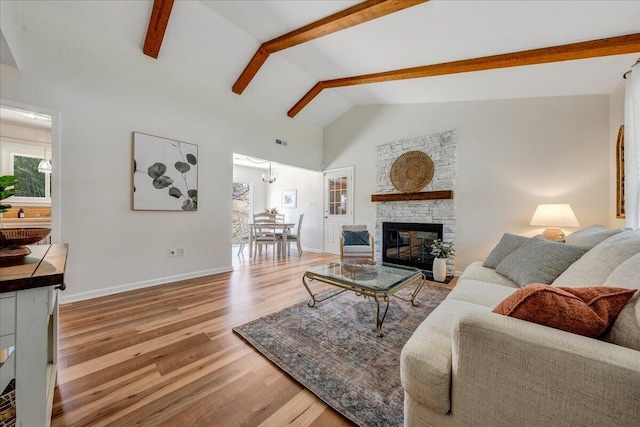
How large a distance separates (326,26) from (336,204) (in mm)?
3503

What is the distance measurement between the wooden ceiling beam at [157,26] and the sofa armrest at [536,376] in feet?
12.8

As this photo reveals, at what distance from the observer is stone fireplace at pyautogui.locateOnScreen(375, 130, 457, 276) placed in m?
4.02

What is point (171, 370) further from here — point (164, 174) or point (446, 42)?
point (446, 42)

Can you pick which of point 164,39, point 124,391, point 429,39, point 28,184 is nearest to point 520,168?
point 429,39

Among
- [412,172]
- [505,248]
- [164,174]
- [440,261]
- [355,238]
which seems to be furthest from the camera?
[412,172]

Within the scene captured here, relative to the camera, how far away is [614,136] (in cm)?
284

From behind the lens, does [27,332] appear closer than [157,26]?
Yes

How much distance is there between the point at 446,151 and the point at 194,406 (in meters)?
4.44

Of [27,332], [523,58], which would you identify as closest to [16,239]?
[27,332]

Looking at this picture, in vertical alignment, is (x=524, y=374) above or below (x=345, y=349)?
above

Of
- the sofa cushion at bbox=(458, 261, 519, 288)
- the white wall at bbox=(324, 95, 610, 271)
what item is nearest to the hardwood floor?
the sofa cushion at bbox=(458, 261, 519, 288)

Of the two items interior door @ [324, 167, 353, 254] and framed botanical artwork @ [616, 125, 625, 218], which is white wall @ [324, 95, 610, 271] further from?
interior door @ [324, 167, 353, 254]

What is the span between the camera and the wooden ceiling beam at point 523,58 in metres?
2.22

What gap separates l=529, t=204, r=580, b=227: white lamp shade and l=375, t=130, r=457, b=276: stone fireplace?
1.09 m
